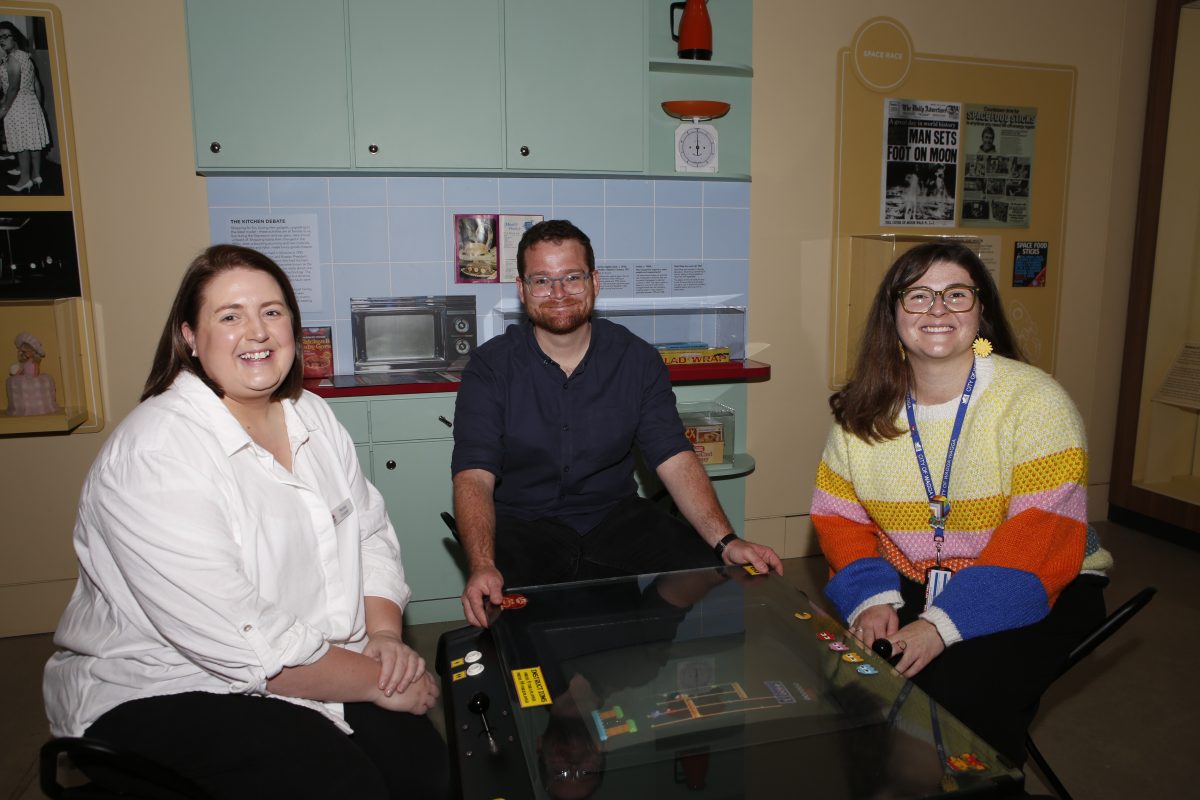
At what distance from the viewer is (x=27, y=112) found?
9.44 ft

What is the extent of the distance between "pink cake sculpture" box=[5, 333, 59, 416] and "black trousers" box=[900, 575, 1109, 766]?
298 cm

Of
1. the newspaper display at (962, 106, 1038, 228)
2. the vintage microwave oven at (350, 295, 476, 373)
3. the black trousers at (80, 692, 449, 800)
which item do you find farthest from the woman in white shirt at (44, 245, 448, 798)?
the newspaper display at (962, 106, 1038, 228)

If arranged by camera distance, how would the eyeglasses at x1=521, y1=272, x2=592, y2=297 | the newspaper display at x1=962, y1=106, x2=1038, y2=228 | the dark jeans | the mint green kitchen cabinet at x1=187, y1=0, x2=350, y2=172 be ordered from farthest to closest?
the newspaper display at x1=962, y1=106, x2=1038, y2=228, the mint green kitchen cabinet at x1=187, y1=0, x2=350, y2=172, the eyeglasses at x1=521, y1=272, x2=592, y2=297, the dark jeans

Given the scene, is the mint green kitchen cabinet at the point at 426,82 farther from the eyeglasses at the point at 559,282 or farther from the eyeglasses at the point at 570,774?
the eyeglasses at the point at 570,774

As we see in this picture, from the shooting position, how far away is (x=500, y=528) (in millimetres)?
2203

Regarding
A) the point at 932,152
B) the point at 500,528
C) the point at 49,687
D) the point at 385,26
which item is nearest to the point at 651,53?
the point at 385,26

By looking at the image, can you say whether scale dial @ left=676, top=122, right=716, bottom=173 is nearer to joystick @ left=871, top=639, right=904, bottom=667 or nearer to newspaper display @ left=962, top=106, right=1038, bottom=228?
newspaper display @ left=962, top=106, right=1038, bottom=228

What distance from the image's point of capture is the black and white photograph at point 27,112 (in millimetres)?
2830

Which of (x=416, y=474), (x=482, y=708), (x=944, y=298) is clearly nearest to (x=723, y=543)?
(x=944, y=298)

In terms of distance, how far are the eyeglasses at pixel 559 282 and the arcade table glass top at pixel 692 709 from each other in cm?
92

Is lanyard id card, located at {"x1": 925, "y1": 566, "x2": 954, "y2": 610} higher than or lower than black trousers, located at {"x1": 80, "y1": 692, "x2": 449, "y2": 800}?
higher

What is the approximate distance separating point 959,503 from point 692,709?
801 mm

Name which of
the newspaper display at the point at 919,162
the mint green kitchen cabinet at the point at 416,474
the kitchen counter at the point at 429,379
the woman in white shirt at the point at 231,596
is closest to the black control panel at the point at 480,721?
the woman in white shirt at the point at 231,596

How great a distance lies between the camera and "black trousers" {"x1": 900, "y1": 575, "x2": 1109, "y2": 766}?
154cm
